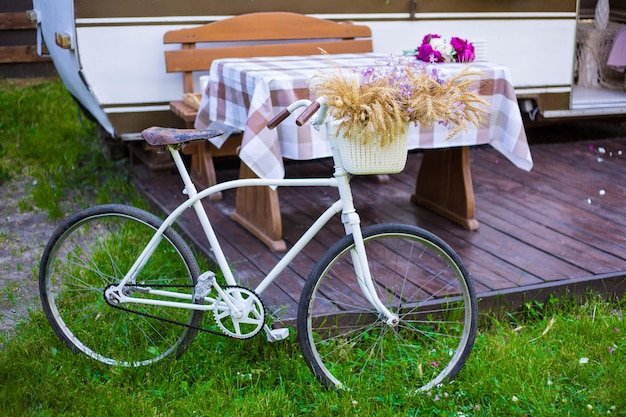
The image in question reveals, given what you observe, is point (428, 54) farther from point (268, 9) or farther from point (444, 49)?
point (268, 9)

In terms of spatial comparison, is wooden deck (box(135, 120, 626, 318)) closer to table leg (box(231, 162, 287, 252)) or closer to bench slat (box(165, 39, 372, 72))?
table leg (box(231, 162, 287, 252))

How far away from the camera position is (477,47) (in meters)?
6.67

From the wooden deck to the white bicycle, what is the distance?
0.85 ft

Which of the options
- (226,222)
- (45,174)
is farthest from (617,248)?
(45,174)

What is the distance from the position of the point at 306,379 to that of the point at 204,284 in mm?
563

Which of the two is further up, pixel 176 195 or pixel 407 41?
pixel 407 41

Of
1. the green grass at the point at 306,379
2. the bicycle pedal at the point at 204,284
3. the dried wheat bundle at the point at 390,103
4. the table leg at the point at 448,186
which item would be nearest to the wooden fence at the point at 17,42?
the table leg at the point at 448,186

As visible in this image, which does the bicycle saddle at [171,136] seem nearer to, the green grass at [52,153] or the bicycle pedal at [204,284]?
the bicycle pedal at [204,284]

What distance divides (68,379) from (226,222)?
1892 millimetres

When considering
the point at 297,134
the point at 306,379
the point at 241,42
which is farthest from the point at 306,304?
the point at 241,42

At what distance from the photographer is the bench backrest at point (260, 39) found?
19.3ft

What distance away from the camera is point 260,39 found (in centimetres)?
604

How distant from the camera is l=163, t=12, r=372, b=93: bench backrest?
5871mm

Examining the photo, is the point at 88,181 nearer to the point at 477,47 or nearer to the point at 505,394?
the point at 477,47
